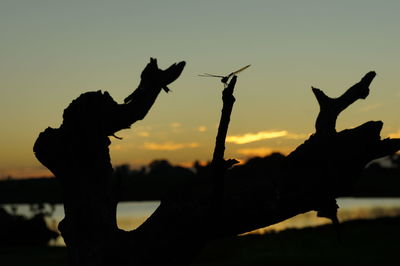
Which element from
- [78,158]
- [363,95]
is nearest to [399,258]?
[363,95]

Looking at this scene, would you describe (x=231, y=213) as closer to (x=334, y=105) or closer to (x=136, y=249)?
(x=136, y=249)

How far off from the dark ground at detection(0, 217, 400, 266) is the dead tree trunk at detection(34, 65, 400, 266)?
52.1ft

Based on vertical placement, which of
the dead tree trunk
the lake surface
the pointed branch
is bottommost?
the lake surface

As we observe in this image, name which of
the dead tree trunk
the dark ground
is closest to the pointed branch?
the dead tree trunk

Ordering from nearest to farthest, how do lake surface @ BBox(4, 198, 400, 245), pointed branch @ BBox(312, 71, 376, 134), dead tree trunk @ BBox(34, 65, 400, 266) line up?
1. dead tree trunk @ BBox(34, 65, 400, 266)
2. pointed branch @ BBox(312, 71, 376, 134)
3. lake surface @ BBox(4, 198, 400, 245)

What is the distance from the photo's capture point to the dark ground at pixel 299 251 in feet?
79.5

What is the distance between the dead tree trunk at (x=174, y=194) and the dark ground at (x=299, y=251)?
15.9 m

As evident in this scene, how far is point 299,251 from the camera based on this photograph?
87.2ft

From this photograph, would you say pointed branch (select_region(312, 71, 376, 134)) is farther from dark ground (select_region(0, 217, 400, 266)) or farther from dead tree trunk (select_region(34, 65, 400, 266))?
dark ground (select_region(0, 217, 400, 266))

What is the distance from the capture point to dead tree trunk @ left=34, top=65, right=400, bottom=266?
7066mm

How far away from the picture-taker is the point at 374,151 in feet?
23.9

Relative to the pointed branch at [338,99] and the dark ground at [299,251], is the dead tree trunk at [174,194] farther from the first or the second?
the dark ground at [299,251]

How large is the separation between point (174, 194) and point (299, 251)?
20625mm

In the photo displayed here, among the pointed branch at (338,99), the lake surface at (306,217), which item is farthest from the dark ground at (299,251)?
the pointed branch at (338,99)
